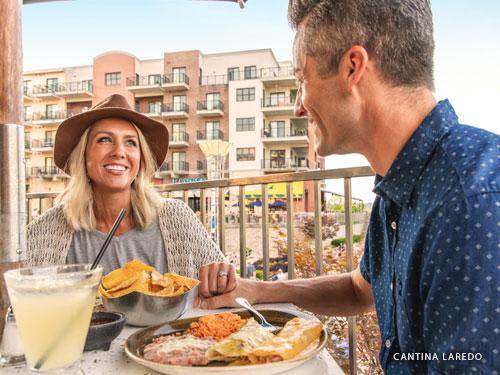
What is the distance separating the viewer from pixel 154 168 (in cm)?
260

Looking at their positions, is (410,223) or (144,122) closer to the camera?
(410,223)

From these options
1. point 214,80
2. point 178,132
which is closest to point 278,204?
point 178,132

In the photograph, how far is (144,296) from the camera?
1045mm

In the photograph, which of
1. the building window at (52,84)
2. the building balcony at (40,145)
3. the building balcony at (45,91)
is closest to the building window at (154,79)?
the building balcony at (45,91)

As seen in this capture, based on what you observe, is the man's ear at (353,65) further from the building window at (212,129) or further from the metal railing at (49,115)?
the metal railing at (49,115)

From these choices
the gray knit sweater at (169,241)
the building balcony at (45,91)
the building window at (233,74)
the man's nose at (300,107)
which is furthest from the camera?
the building balcony at (45,91)

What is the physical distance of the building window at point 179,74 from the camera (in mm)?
32406

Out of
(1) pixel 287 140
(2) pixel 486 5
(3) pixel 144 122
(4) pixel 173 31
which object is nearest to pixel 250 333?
(3) pixel 144 122

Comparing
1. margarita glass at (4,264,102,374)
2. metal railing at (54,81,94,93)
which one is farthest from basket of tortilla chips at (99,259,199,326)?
metal railing at (54,81,94,93)

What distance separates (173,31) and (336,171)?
99.5 feet

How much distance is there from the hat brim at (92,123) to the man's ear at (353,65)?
1.49 metres

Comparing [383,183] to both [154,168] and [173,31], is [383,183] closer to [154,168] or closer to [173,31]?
[154,168]

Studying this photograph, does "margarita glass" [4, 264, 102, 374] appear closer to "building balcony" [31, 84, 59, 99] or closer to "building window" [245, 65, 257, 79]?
"building window" [245, 65, 257, 79]

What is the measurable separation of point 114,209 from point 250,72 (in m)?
30.6
